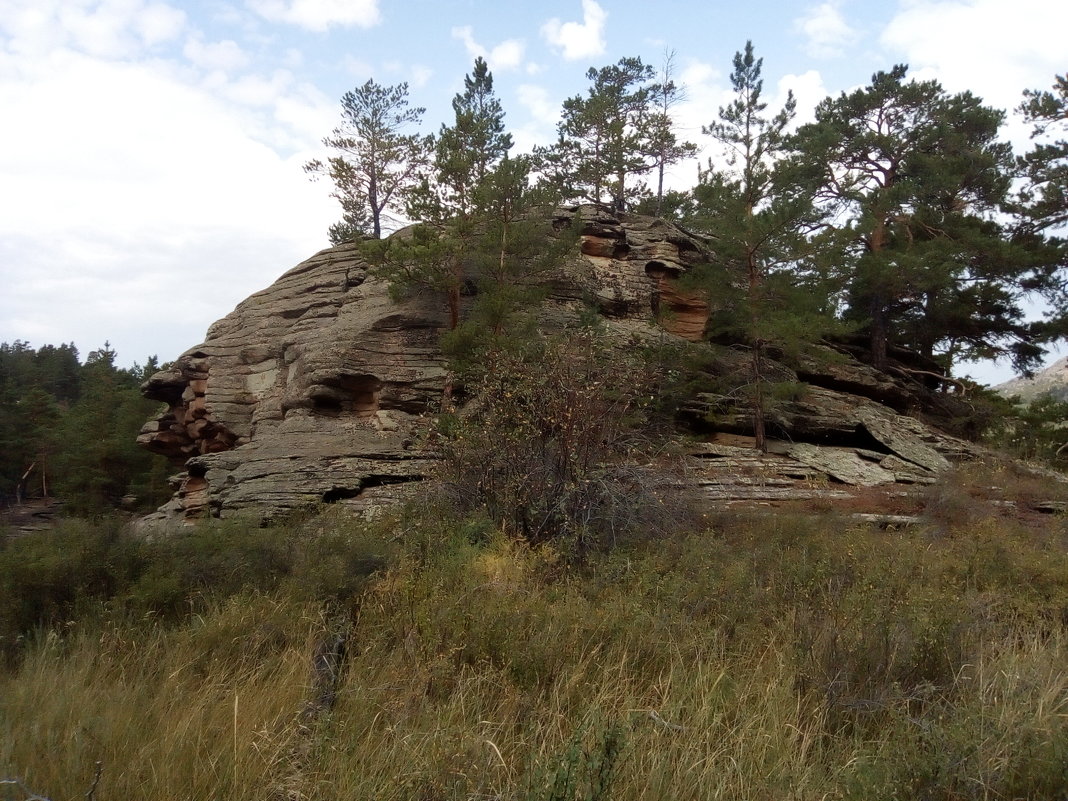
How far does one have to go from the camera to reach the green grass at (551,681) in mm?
3342

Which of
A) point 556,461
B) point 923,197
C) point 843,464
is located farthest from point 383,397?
point 923,197

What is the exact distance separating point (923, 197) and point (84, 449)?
Result: 32765 millimetres

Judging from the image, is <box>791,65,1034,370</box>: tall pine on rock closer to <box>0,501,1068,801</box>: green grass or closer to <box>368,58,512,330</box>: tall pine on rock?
<box>368,58,512,330</box>: tall pine on rock

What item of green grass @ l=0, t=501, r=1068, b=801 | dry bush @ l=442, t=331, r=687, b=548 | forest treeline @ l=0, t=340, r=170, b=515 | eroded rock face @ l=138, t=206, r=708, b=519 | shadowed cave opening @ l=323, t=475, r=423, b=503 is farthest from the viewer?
forest treeline @ l=0, t=340, r=170, b=515

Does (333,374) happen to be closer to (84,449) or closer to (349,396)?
(349,396)

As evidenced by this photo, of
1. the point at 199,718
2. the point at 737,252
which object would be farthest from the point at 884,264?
the point at 199,718

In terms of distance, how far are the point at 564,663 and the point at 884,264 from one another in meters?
18.0

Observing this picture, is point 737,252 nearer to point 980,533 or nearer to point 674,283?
point 674,283

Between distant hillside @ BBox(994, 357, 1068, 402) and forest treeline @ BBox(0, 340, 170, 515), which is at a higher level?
distant hillside @ BBox(994, 357, 1068, 402)

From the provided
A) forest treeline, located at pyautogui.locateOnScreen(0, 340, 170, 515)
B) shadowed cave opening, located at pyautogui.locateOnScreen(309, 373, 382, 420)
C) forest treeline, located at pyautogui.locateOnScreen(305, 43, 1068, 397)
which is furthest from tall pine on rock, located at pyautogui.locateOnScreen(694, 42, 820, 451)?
forest treeline, located at pyautogui.locateOnScreen(0, 340, 170, 515)

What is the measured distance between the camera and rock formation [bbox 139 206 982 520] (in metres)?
14.4

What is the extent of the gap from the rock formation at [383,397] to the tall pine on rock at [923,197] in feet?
8.77

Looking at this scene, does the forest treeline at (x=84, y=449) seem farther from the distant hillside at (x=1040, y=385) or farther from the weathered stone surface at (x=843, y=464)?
the distant hillside at (x=1040, y=385)

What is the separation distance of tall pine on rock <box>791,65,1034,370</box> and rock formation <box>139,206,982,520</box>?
2.67m
